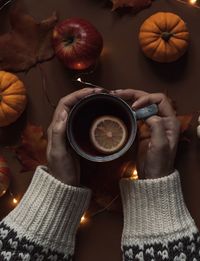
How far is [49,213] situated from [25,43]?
0.39 metres

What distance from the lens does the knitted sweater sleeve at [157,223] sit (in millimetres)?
925

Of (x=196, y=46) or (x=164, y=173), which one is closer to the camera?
(x=164, y=173)

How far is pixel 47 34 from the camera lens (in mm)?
1095

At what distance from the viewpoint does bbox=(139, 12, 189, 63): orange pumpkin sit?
104cm

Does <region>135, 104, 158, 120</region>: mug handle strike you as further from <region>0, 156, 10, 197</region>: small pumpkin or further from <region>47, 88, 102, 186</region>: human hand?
<region>0, 156, 10, 197</region>: small pumpkin

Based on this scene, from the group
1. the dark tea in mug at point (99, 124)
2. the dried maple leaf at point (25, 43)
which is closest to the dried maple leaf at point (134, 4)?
the dried maple leaf at point (25, 43)

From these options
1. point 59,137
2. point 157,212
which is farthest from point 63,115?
point 157,212

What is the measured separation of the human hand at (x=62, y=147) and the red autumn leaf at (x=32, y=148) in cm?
7

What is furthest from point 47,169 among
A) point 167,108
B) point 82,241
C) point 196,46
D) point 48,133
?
point 196,46

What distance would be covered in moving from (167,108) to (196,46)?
0.60 feet

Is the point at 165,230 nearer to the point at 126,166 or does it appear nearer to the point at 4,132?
the point at 126,166

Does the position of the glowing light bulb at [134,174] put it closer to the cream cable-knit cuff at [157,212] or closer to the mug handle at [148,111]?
the cream cable-knit cuff at [157,212]

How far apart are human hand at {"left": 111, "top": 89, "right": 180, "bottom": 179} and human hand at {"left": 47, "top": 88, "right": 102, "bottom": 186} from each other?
0.29 ft

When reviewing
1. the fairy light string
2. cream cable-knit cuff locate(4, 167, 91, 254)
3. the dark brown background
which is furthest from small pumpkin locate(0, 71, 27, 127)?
the fairy light string
